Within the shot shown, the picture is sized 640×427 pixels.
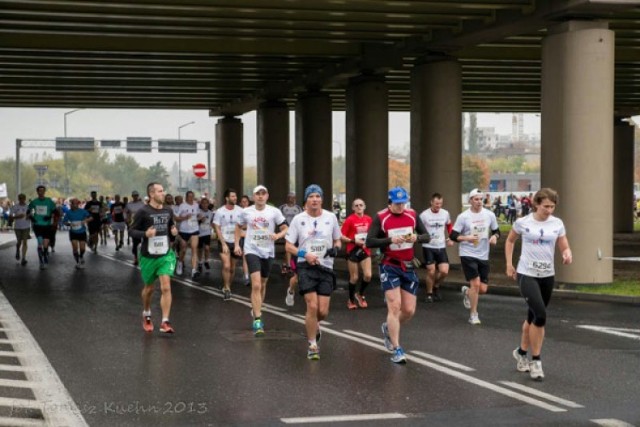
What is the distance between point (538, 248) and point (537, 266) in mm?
173

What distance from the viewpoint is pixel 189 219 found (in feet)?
77.9

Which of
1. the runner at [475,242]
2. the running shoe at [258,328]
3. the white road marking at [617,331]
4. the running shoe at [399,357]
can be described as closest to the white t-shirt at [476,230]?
the runner at [475,242]

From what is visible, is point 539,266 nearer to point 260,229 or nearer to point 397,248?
point 397,248

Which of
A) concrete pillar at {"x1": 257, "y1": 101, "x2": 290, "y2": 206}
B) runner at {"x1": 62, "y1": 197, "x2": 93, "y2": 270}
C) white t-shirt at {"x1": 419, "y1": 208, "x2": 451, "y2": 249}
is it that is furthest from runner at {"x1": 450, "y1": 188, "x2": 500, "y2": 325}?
concrete pillar at {"x1": 257, "y1": 101, "x2": 290, "y2": 206}

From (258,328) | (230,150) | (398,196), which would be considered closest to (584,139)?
(258,328)

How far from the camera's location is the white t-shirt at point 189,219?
2381 centimetres

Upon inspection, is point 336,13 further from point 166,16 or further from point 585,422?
point 585,422

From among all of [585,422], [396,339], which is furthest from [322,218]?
[585,422]

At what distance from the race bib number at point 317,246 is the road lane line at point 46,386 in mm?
3027

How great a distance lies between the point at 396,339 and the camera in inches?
431

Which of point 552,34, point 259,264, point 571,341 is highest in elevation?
point 552,34

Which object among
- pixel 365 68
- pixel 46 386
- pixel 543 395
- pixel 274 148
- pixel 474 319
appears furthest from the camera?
pixel 274 148

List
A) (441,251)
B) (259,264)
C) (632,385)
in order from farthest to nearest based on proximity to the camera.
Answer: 1. (441,251)
2. (259,264)
3. (632,385)

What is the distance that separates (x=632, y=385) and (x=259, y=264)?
5.59m
